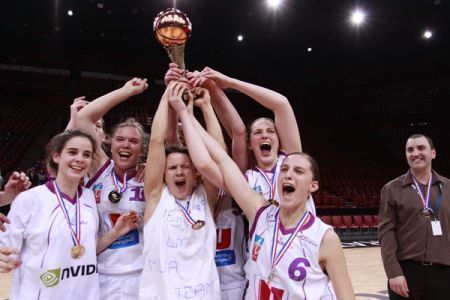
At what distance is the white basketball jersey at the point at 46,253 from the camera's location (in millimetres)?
1938

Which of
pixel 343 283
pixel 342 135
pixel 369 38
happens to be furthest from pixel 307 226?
pixel 342 135

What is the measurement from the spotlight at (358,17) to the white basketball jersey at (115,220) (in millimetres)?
12376

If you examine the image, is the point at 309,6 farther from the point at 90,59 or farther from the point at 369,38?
the point at 90,59

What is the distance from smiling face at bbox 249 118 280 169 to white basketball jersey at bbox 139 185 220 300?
570mm

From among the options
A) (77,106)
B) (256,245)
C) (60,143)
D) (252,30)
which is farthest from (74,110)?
(252,30)

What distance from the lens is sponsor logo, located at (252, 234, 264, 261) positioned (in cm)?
197

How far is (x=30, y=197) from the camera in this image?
2043 mm

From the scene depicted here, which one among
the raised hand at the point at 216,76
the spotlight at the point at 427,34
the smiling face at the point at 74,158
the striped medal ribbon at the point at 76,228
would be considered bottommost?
the striped medal ribbon at the point at 76,228

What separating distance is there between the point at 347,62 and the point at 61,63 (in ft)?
40.8

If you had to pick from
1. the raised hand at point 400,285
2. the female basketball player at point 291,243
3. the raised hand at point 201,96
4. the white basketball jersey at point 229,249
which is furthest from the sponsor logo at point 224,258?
the raised hand at point 400,285

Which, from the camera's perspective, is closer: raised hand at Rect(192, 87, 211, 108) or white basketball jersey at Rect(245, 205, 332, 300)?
white basketball jersey at Rect(245, 205, 332, 300)

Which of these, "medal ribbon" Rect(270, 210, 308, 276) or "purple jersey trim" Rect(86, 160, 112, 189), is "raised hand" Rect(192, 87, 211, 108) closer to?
"purple jersey trim" Rect(86, 160, 112, 189)

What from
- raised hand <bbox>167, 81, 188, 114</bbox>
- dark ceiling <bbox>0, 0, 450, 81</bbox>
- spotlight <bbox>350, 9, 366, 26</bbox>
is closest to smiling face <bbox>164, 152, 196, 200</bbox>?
raised hand <bbox>167, 81, 188, 114</bbox>

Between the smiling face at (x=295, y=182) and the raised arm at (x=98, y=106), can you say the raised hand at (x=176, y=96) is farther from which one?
the smiling face at (x=295, y=182)
